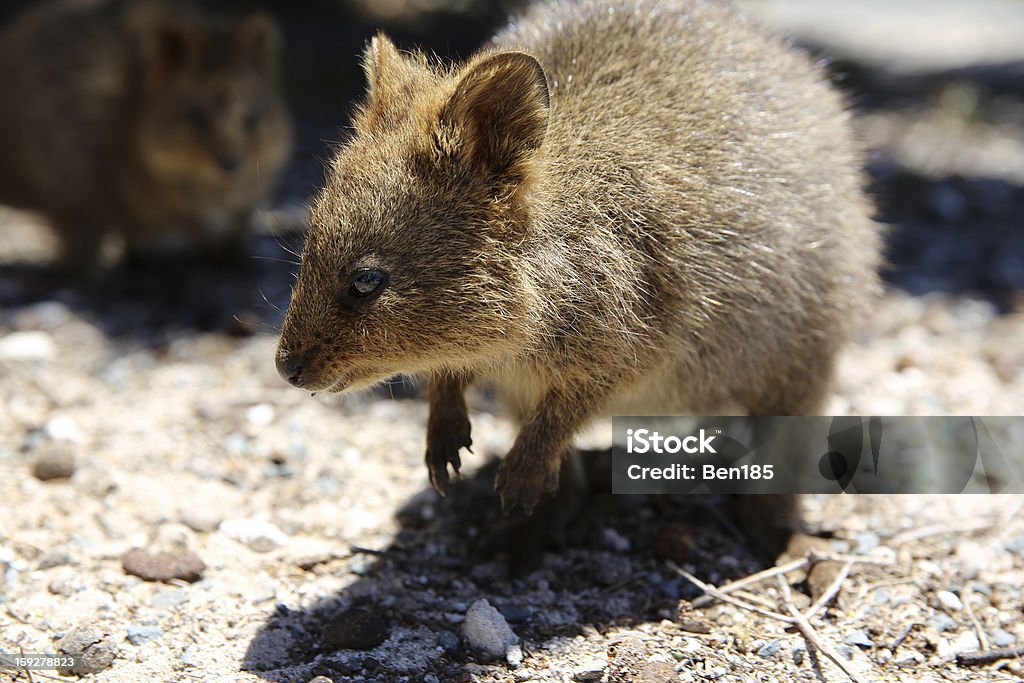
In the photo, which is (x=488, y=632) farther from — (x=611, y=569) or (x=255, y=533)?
(x=255, y=533)

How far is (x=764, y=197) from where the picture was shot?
382 centimetres

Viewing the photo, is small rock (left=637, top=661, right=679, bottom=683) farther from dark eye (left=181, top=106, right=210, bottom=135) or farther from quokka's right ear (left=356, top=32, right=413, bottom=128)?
dark eye (left=181, top=106, right=210, bottom=135)

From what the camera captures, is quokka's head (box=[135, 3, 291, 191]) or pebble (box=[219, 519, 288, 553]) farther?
quokka's head (box=[135, 3, 291, 191])

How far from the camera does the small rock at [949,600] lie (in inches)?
147

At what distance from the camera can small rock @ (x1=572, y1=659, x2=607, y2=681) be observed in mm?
3277

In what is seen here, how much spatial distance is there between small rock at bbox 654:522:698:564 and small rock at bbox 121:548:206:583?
1.75 meters

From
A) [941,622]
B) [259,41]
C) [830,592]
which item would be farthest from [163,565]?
[259,41]

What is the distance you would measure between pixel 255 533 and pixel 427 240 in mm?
1530

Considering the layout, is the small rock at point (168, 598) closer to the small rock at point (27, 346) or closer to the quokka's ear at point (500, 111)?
the quokka's ear at point (500, 111)

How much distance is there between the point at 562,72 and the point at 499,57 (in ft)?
2.60

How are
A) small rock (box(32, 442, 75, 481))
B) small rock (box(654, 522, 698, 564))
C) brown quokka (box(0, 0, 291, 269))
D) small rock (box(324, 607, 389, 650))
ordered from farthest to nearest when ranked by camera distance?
brown quokka (box(0, 0, 291, 269)) < small rock (box(32, 442, 75, 481)) < small rock (box(654, 522, 698, 564)) < small rock (box(324, 607, 389, 650))

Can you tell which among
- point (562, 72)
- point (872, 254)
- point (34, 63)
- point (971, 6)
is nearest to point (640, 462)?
point (872, 254)

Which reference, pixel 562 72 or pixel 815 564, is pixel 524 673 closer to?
pixel 815 564

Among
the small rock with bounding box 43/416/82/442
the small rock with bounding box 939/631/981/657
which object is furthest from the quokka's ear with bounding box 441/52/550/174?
the small rock with bounding box 43/416/82/442
